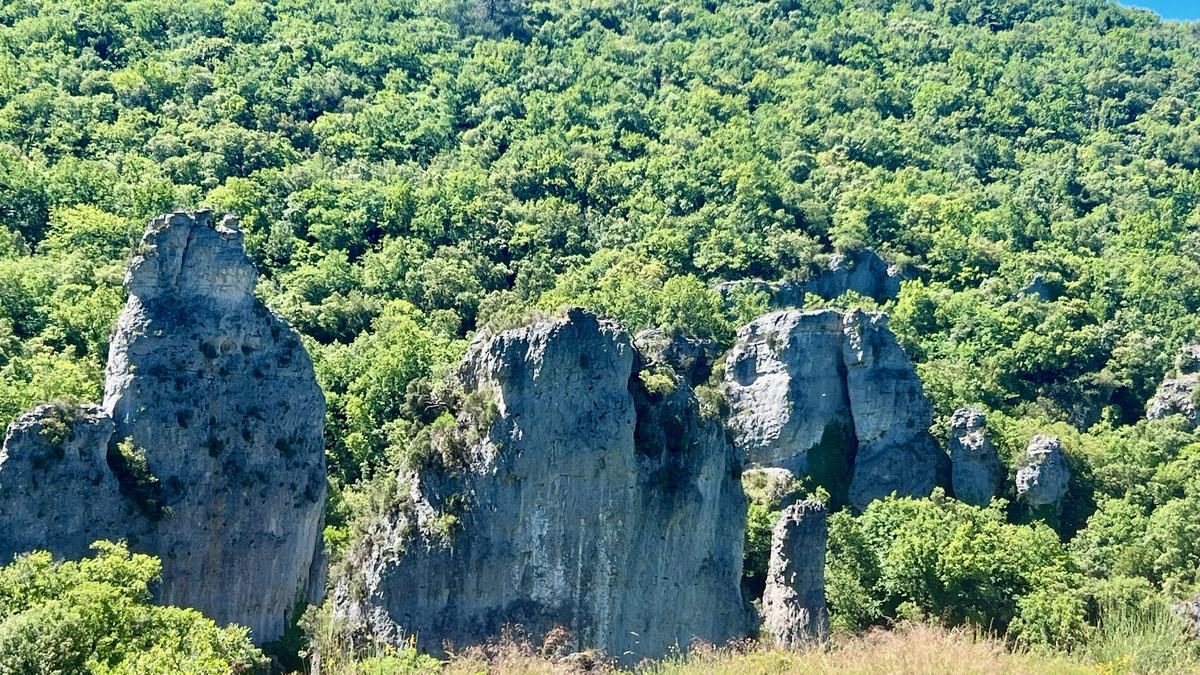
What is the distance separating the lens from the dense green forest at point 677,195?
197ft

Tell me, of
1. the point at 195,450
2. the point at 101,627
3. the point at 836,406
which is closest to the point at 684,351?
the point at 836,406

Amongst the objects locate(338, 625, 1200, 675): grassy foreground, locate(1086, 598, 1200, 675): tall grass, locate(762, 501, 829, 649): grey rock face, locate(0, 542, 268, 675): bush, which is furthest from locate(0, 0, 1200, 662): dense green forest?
locate(338, 625, 1200, 675): grassy foreground

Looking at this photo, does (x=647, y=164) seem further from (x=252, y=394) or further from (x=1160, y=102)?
(x=252, y=394)

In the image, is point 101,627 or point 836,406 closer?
point 101,627

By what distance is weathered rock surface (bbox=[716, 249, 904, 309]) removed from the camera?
87562 millimetres

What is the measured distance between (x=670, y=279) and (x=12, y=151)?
37.5 m

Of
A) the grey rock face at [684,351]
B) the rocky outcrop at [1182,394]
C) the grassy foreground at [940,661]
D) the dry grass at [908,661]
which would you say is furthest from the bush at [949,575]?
the dry grass at [908,661]

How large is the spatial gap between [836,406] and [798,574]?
28123mm

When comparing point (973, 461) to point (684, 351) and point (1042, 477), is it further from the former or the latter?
point (684, 351)

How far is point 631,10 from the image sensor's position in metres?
166

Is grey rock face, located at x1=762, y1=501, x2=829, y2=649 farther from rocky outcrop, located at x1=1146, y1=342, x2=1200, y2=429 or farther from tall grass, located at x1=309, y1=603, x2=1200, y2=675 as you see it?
rocky outcrop, located at x1=1146, y1=342, x2=1200, y2=429

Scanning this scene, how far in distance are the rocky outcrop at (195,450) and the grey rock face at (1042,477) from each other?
34.3 metres

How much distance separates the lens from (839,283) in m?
90.8

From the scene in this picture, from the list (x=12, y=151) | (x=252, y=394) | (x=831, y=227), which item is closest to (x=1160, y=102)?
(x=831, y=227)
